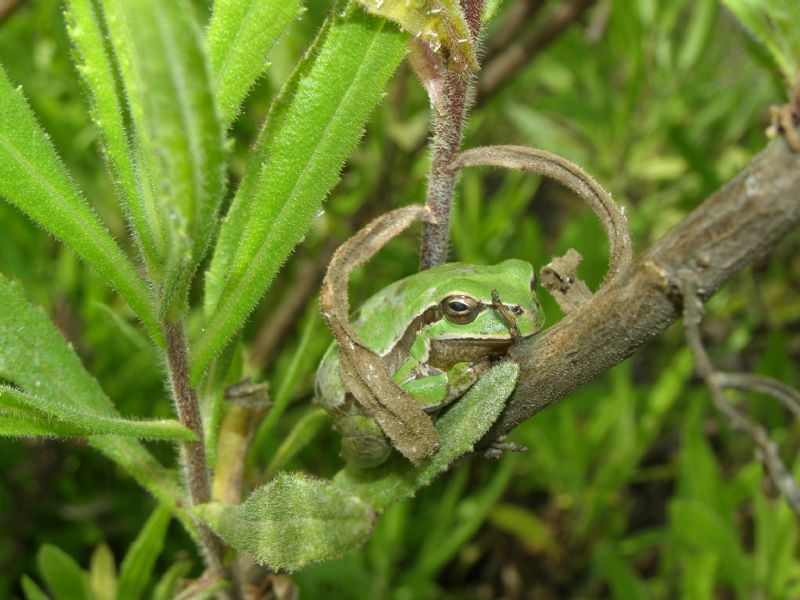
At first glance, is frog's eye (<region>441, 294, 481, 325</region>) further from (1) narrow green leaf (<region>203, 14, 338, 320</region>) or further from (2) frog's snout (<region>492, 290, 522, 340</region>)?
(1) narrow green leaf (<region>203, 14, 338, 320</region>)

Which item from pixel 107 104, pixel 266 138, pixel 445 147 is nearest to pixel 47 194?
pixel 107 104

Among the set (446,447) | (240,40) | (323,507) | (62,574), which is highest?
(240,40)

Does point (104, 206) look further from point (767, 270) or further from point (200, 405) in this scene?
point (767, 270)

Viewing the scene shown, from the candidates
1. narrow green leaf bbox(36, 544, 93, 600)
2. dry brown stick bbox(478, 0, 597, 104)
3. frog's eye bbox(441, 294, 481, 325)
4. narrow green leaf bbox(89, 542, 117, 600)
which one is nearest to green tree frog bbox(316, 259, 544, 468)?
frog's eye bbox(441, 294, 481, 325)

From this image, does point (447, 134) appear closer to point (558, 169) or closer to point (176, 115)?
point (558, 169)

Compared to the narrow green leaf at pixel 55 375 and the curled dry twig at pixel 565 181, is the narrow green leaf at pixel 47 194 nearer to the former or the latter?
the narrow green leaf at pixel 55 375

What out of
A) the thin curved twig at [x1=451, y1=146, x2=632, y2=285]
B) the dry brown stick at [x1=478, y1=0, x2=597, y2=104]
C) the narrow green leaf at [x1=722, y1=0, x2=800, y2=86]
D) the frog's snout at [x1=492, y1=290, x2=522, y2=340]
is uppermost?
the dry brown stick at [x1=478, y1=0, x2=597, y2=104]
